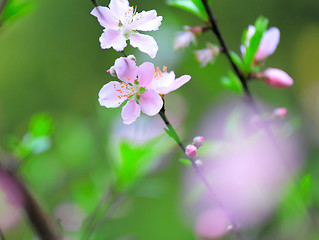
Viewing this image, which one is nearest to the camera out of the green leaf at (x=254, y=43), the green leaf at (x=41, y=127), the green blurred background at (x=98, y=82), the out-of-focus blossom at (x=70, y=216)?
the green leaf at (x=254, y=43)

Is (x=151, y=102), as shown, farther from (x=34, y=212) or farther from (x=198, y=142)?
(x=34, y=212)

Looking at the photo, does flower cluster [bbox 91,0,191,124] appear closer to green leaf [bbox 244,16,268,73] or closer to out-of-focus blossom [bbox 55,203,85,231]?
green leaf [bbox 244,16,268,73]

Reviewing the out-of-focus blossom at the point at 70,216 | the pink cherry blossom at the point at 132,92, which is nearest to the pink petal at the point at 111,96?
the pink cherry blossom at the point at 132,92

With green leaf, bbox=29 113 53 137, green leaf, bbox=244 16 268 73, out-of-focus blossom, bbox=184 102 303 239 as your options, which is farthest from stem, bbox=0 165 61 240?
green leaf, bbox=244 16 268 73

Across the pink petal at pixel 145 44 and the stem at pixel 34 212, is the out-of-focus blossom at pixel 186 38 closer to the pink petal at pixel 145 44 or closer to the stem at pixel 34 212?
the pink petal at pixel 145 44

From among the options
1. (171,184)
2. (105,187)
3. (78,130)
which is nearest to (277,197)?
(105,187)

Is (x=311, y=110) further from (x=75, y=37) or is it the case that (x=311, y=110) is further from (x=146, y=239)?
(x=75, y=37)
